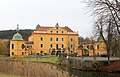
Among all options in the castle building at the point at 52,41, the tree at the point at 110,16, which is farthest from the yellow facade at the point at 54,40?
the tree at the point at 110,16

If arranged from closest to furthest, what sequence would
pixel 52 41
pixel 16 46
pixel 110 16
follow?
pixel 110 16, pixel 16 46, pixel 52 41

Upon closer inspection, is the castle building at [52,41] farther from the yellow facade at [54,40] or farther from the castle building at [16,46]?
the castle building at [16,46]

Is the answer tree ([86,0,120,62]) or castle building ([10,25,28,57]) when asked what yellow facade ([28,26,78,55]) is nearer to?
castle building ([10,25,28,57])

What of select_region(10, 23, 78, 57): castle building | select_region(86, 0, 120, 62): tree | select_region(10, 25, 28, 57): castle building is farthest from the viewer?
select_region(10, 23, 78, 57): castle building

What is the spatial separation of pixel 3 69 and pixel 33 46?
53.9 meters

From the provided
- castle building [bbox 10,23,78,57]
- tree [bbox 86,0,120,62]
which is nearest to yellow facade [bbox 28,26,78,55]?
castle building [bbox 10,23,78,57]

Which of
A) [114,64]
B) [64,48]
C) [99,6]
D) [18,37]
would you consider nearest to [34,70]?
[99,6]

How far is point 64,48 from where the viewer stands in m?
76.9

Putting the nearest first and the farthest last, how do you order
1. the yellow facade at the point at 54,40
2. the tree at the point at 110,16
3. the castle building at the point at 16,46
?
the tree at the point at 110,16 → the castle building at the point at 16,46 → the yellow facade at the point at 54,40

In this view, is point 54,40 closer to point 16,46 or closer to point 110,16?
point 16,46

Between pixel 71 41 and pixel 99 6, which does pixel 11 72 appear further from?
pixel 71 41

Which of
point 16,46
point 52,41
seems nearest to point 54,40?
point 52,41

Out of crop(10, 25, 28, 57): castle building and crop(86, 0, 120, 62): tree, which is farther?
crop(10, 25, 28, 57): castle building

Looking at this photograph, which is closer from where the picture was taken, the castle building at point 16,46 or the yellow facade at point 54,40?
the castle building at point 16,46
